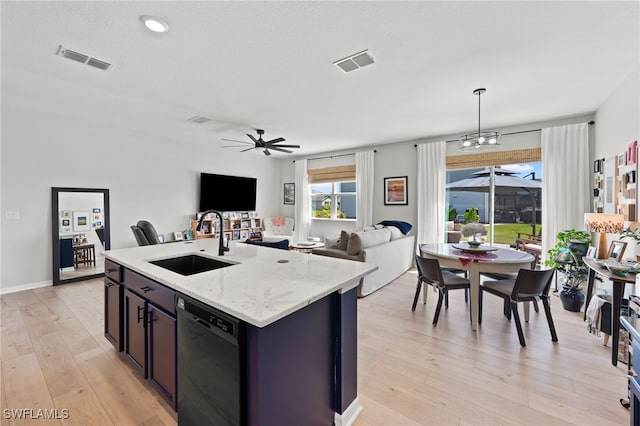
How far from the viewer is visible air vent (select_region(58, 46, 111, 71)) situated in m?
2.39

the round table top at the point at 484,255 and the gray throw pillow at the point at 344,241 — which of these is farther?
the gray throw pillow at the point at 344,241

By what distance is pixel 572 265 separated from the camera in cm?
344

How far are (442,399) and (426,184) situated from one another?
4.08m

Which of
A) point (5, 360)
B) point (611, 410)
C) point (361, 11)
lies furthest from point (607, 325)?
point (5, 360)

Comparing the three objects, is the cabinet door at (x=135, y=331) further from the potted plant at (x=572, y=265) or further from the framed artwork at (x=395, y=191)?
the framed artwork at (x=395, y=191)

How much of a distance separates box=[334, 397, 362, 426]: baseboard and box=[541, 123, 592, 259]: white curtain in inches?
161

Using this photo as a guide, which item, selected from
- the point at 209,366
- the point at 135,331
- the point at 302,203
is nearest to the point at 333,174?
the point at 302,203

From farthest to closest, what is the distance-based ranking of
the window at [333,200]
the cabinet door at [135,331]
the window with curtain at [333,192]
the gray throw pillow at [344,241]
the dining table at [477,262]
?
the window at [333,200]
the window with curtain at [333,192]
the gray throw pillow at [344,241]
the dining table at [477,262]
the cabinet door at [135,331]

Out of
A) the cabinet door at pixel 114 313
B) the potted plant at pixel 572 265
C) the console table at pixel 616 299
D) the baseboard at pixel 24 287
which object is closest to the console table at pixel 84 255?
the baseboard at pixel 24 287

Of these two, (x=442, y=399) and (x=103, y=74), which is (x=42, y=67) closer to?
(x=103, y=74)

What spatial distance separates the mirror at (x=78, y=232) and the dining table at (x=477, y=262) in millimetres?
5078

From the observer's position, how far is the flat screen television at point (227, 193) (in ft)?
19.9

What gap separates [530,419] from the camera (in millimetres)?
1679

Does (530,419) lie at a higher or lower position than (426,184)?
lower
